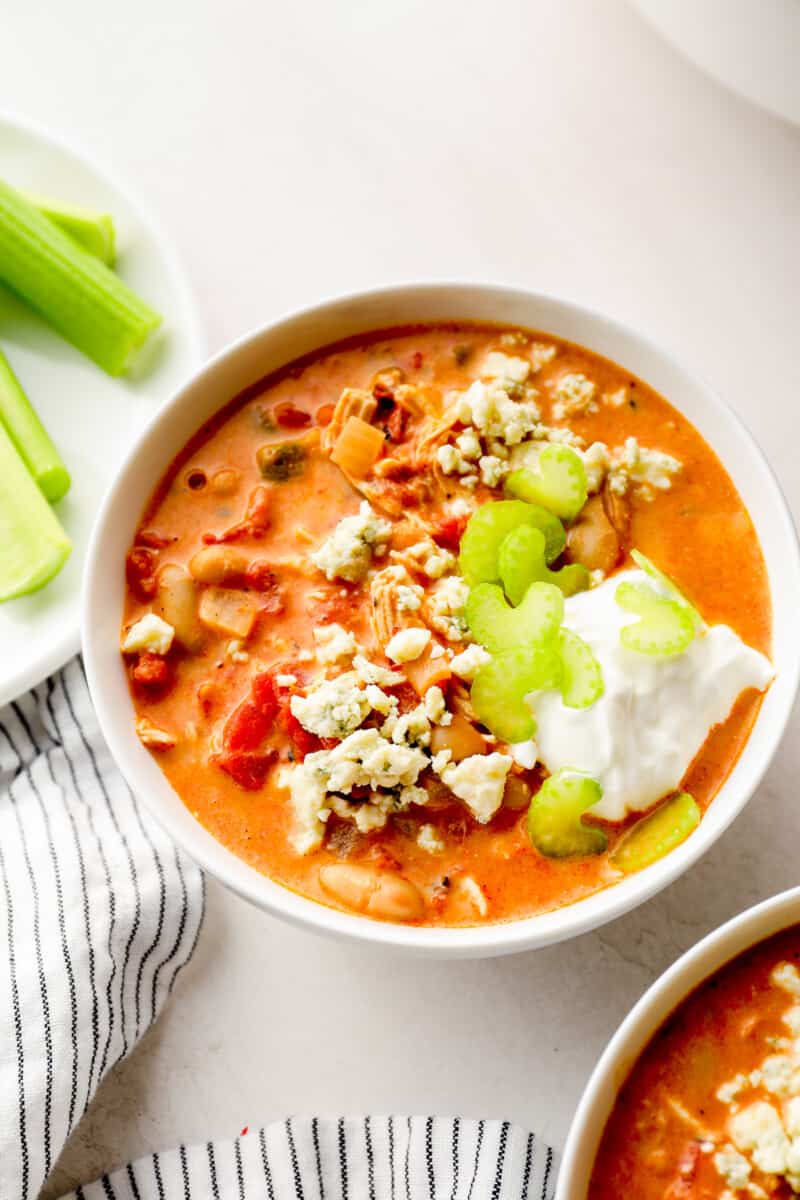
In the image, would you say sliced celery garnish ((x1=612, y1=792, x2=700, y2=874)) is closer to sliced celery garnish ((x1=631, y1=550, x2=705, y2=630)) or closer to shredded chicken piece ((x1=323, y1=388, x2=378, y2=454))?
sliced celery garnish ((x1=631, y1=550, x2=705, y2=630))

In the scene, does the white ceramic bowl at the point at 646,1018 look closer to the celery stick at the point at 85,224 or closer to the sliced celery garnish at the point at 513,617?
the sliced celery garnish at the point at 513,617

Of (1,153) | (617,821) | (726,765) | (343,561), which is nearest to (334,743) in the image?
(343,561)

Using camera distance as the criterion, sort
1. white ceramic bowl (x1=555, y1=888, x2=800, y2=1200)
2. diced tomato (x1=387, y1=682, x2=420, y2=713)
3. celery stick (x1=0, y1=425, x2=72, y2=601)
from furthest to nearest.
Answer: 1. celery stick (x1=0, y1=425, x2=72, y2=601)
2. diced tomato (x1=387, y1=682, x2=420, y2=713)
3. white ceramic bowl (x1=555, y1=888, x2=800, y2=1200)

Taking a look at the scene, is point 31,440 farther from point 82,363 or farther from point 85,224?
point 85,224

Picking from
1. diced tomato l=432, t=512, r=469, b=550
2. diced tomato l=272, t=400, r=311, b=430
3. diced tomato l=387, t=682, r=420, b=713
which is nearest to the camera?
diced tomato l=387, t=682, r=420, b=713

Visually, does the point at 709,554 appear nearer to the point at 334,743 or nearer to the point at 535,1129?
the point at 334,743

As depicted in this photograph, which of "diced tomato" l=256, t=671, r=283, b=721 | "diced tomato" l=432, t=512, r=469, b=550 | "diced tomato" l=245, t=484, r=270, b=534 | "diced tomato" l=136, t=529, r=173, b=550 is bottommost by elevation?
"diced tomato" l=256, t=671, r=283, b=721

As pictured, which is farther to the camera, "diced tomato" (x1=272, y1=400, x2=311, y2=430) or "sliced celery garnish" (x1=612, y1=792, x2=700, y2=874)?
"diced tomato" (x1=272, y1=400, x2=311, y2=430)

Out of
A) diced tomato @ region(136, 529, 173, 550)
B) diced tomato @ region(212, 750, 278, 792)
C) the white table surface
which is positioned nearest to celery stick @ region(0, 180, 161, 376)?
the white table surface
